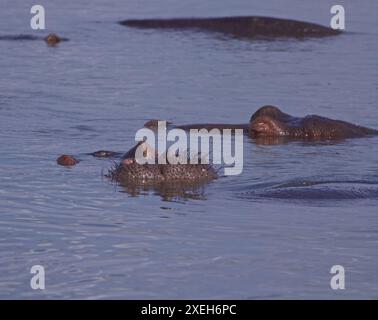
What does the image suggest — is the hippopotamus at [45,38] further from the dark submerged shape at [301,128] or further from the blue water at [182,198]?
the dark submerged shape at [301,128]

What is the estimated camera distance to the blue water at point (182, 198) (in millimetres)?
8305

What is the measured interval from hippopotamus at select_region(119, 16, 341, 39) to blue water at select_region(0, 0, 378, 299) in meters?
0.49

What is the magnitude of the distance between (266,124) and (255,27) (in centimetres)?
815

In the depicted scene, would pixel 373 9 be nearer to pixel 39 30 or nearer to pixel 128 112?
pixel 39 30

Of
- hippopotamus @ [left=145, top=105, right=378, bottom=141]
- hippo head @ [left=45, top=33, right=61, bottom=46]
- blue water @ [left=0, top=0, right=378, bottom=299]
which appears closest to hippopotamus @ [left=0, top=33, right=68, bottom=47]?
Result: hippo head @ [left=45, top=33, right=61, bottom=46]

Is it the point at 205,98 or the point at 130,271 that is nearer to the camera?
the point at 130,271

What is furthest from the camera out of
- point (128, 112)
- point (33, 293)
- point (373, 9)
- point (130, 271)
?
point (373, 9)

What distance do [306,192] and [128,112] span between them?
14.9 feet

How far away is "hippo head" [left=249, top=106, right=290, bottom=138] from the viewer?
43.8ft

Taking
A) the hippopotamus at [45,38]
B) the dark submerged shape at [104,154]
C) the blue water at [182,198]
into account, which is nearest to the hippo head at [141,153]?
the blue water at [182,198]

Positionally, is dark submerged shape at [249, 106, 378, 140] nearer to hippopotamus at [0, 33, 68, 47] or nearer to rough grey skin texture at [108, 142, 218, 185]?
rough grey skin texture at [108, 142, 218, 185]

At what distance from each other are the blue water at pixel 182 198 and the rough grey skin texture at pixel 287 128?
0.29 meters

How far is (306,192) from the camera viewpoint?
1054cm
